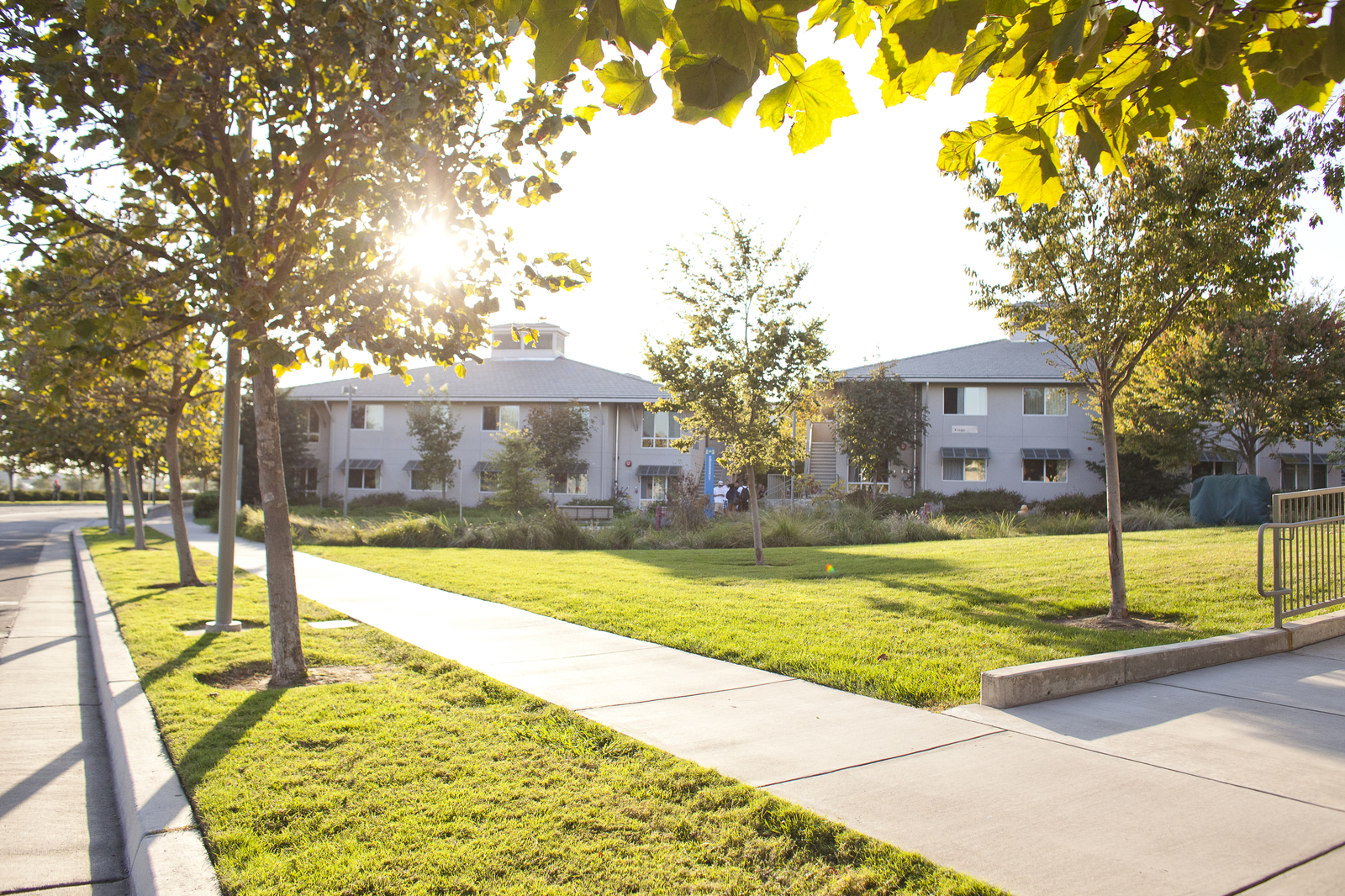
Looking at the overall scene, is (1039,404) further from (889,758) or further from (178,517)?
(889,758)

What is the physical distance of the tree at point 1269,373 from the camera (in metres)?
24.6

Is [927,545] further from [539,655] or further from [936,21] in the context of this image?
[936,21]

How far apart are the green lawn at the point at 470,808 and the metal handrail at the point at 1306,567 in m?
6.12

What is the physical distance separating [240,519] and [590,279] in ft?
77.9

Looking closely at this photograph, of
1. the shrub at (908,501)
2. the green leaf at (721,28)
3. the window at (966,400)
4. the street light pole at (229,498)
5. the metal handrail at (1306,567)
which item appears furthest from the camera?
the window at (966,400)

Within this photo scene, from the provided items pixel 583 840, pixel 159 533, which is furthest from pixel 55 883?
pixel 159 533

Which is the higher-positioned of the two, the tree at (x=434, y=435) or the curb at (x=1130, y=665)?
the tree at (x=434, y=435)

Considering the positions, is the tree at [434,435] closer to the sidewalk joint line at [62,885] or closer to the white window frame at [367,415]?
the white window frame at [367,415]

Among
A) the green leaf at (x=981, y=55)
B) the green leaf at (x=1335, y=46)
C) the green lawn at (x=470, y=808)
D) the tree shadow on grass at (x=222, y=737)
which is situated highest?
the green leaf at (x=981, y=55)

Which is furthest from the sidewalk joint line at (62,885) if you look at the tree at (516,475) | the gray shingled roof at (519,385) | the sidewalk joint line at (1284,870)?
the gray shingled roof at (519,385)

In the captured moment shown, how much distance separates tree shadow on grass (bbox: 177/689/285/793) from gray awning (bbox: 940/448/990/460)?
3323cm

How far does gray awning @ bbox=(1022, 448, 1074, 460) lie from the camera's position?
35.7m

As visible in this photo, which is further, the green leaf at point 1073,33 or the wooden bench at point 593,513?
the wooden bench at point 593,513

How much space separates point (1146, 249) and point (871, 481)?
2854 centimetres
